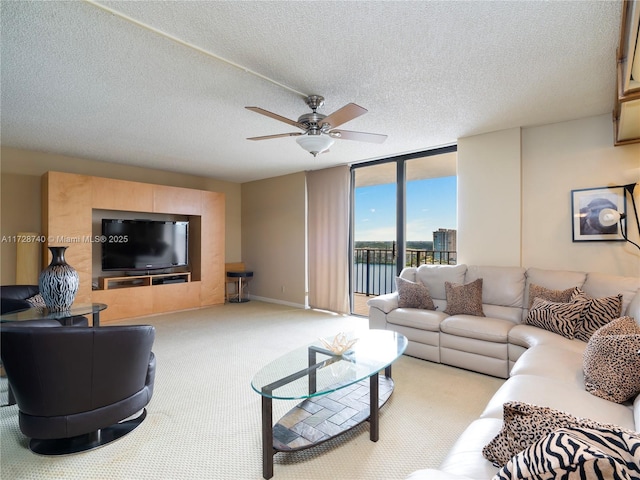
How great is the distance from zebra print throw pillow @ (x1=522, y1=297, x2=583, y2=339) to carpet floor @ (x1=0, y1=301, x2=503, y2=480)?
2.06 ft

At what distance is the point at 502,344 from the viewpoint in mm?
2846

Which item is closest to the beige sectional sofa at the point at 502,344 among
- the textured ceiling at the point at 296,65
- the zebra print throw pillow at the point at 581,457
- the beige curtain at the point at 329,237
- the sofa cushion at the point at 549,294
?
the sofa cushion at the point at 549,294

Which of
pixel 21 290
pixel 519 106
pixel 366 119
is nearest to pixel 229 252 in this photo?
pixel 21 290

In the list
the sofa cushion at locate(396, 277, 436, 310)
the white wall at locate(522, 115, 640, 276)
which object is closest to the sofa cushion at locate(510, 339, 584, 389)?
the sofa cushion at locate(396, 277, 436, 310)

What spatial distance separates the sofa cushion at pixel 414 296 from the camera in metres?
3.63

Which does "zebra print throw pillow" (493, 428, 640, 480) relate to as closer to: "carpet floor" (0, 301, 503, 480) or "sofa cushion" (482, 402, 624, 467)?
"sofa cushion" (482, 402, 624, 467)

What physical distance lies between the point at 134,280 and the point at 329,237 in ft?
11.2

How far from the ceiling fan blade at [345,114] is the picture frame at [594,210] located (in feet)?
8.74

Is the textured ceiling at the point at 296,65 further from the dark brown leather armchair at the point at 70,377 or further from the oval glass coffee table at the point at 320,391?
the oval glass coffee table at the point at 320,391

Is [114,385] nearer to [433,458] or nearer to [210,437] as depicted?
[210,437]

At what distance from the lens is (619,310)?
8.33ft

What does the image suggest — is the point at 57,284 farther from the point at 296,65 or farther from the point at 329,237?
the point at 329,237

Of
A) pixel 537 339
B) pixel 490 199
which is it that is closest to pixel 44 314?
pixel 537 339

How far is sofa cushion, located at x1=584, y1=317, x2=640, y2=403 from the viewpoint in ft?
5.12
